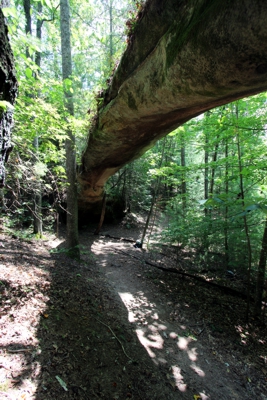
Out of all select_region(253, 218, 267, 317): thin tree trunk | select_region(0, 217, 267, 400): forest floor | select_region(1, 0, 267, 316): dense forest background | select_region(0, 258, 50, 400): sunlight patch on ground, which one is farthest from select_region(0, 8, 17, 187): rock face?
select_region(253, 218, 267, 317): thin tree trunk

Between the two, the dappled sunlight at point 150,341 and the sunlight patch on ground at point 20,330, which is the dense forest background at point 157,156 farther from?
the dappled sunlight at point 150,341

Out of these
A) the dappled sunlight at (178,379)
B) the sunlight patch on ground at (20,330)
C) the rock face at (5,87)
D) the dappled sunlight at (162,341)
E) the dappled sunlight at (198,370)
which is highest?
the rock face at (5,87)

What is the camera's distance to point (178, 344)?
13.0 feet

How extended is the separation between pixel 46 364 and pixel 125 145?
4473 mm

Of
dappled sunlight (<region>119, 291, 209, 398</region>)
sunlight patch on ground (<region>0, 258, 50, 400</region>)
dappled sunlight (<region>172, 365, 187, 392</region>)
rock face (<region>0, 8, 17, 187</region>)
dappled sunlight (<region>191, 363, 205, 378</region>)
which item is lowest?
dappled sunlight (<region>191, 363, 205, 378</region>)

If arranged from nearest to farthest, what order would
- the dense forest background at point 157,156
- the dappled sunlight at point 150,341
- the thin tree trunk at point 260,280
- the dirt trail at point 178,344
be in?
the dirt trail at point 178,344 < the dappled sunlight at point 150,341 < the dense forest background at point 157,156 < the thin tree trunk at point 260,280

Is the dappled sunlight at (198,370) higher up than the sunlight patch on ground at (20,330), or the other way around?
the sunlight patch on ground at (20,330)

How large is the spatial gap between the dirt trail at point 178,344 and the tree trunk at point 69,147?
173 cm

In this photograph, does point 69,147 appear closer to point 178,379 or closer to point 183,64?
point 183,64

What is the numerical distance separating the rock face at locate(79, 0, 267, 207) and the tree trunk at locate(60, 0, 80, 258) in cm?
241

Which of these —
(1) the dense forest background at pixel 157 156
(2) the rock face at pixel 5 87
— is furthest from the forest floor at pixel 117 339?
(2) the rock face at pixel 5 87

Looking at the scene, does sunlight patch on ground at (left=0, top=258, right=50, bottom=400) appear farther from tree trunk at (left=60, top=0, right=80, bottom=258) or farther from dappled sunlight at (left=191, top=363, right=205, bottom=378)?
tree trunk at (left=60, top=0, right=80, bottom=258)

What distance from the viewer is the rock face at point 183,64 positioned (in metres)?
1.53

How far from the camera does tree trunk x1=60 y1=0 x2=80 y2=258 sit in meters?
6.24
